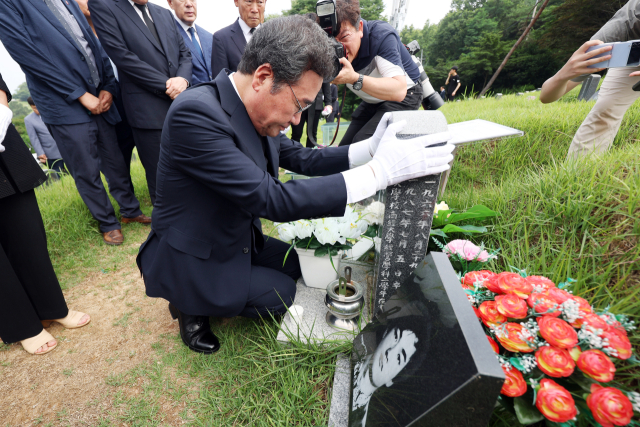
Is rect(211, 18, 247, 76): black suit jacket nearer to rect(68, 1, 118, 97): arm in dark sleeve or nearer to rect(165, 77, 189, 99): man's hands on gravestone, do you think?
rect(165, 77, 189, 99): man's hands on gravestone

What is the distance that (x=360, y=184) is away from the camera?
50.0 inches

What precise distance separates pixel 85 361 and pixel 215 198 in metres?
1.34

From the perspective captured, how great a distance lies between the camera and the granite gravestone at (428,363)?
0.62 metres

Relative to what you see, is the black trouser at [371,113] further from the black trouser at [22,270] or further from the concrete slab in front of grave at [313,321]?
the black trouser at [22,270]

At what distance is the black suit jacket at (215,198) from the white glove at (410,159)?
0.19 meters

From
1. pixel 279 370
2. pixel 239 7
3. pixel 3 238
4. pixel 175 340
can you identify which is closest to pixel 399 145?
pixel 279 370

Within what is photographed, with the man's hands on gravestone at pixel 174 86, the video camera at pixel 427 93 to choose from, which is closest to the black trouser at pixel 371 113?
the video camera at pixel 427 93

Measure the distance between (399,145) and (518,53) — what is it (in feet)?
84.8

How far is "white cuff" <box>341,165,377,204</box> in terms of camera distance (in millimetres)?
1259

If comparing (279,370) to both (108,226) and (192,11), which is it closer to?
(108,226)

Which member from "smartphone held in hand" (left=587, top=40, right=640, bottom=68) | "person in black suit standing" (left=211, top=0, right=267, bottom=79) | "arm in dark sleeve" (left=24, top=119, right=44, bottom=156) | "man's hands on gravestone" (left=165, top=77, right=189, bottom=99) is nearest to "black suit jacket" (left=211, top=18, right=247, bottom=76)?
"person in black suit standing" (left=211, top=0, right=267, bottom=79)

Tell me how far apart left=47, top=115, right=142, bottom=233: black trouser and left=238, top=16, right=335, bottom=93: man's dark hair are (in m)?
2.30

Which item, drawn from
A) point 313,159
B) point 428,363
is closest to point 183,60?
point 313,159

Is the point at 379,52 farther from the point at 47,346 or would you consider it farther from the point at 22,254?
the point at 47,346
